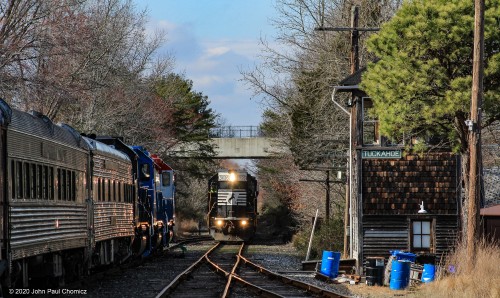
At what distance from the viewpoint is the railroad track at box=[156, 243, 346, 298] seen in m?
20.2

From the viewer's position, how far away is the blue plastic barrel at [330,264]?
2555 centimetres

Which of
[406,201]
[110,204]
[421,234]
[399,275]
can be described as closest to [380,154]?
[406,201]

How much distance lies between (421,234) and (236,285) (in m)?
9.00

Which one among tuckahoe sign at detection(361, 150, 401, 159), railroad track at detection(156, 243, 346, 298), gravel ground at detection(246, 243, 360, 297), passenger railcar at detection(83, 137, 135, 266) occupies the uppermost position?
tuckahoe sign at detection(361, 150, 401, 159)

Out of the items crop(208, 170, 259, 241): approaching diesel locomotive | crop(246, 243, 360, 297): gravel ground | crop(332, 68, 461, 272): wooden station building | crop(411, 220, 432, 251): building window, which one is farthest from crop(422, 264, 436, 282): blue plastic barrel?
crop(208, 170, 259, 241): approaching diesel locomotive

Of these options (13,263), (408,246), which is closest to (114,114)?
(408,246)

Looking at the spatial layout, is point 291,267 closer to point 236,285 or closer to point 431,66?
point 236,285

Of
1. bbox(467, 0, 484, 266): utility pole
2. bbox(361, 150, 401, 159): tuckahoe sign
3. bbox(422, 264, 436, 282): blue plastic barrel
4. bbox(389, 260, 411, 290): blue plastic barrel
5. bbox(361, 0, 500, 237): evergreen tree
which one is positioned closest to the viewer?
bbox(467, 0, 484, 266): utility pole

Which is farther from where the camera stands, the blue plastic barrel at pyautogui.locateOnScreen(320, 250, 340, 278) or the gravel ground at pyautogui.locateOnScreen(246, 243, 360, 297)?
the blue plastic barrel at pyautogui.locateOnScreen(320, 250, 340, 278)

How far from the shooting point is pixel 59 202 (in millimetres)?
18531

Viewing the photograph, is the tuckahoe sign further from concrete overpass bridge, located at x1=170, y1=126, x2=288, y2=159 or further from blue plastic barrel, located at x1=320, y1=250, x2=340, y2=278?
concrete overpass bridge, located at x1=170, y1=126, x2=288, y2=159

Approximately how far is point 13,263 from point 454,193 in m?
17.5

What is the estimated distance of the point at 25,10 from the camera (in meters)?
31.3

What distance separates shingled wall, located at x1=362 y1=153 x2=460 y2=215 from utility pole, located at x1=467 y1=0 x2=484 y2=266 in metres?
7.90
